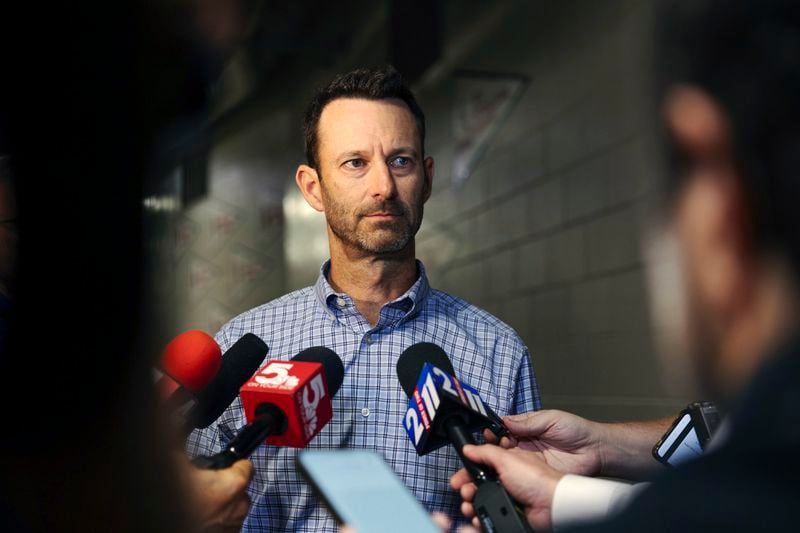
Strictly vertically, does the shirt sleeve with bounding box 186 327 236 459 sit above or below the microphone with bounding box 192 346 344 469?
below

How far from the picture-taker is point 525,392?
1.61 meters

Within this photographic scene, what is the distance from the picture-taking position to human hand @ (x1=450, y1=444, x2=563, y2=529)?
1.11 metres

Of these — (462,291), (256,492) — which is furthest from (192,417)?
(462,291)

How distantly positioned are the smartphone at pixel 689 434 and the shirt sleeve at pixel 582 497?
0.54ft

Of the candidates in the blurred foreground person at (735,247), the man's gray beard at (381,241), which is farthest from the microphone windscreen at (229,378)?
the blurred foreground person at (735,247)

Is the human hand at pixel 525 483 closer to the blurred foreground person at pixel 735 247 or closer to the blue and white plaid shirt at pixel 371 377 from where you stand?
the blue and white plaid shirt at pixel 371 377

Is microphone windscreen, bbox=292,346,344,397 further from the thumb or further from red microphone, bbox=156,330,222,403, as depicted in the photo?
the thumb

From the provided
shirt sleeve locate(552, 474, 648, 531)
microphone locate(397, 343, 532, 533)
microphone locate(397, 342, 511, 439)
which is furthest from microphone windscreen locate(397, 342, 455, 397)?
shirt sleeve locate(552, 474, 648, 531)

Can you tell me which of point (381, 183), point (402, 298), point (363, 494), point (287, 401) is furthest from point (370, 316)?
point (363, 494)

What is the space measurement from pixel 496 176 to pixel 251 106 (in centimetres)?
405

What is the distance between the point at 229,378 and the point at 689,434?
2.03 feet

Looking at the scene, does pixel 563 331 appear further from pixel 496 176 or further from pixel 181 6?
pixel 181 6

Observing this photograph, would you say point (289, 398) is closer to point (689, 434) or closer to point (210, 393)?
point (210, 393)

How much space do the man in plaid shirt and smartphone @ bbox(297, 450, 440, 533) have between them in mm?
711
